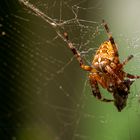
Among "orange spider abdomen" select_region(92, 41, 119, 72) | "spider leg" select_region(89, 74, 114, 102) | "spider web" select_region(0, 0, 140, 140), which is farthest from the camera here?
"spider web" select_region(0, 0, 140, 140)

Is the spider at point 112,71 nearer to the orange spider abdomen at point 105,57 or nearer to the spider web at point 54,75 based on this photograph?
the orange spider abdomen at point 105,57

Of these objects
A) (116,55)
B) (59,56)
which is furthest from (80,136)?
(116,55)

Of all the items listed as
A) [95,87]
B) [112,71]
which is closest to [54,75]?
[95,87]

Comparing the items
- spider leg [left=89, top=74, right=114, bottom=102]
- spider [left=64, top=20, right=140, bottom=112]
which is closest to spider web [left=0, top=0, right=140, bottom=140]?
spider leg [left=89, top=74, right=114, bottom=102]

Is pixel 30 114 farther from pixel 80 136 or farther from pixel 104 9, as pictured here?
pixel 104 9

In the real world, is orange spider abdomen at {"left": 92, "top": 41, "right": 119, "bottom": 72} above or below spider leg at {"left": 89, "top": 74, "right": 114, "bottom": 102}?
above

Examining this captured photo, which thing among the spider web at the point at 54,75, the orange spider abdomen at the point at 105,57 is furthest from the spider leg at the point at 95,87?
the orange spider abdomen at the point at 105,57

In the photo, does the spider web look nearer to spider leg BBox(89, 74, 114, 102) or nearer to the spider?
spider leg BBox(89, 74, 114, 102)

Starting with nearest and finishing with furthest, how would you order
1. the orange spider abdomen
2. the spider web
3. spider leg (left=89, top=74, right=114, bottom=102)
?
the orange spider abdomen
spider leg (left=89, top=74, right=114, bottom=102)
the spider web
